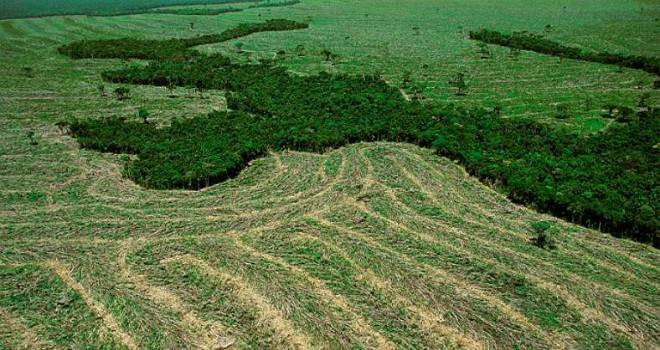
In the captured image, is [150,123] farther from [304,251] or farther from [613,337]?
[613,337]

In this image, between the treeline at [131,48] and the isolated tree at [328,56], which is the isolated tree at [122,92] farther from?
the isolated tree at [328,56]

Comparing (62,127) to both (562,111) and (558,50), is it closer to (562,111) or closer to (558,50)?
(562,111)

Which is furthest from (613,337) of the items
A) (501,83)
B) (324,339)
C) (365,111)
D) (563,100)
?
(501,83)

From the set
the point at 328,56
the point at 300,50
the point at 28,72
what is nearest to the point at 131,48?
the point at 28,72

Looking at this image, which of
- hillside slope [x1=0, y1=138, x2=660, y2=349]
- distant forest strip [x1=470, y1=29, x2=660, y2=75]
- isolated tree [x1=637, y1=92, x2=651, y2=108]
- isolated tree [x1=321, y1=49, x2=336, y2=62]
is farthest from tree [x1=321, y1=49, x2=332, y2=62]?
hillside slope [x1=0, y1=138, x2=660, y2=349]

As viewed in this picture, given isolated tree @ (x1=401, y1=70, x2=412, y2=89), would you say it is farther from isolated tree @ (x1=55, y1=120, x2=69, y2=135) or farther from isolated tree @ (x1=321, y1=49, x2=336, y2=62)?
isolated tree @ (x1=55, y1=120, x2=69, y2=135)

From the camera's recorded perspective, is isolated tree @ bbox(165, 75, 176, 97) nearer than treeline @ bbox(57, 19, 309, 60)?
Yes

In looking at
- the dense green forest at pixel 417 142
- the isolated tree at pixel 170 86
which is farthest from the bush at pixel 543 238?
the isolated tree at pixel 170 86

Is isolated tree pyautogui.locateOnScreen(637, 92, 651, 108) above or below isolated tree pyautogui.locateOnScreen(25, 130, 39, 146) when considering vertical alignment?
above
